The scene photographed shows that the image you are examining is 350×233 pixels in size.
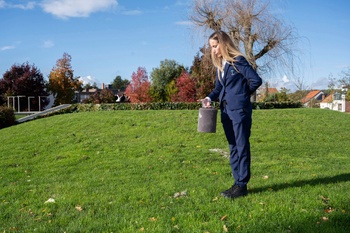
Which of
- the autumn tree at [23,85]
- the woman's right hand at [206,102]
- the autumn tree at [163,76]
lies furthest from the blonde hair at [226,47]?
the autumn tree at [163,76]

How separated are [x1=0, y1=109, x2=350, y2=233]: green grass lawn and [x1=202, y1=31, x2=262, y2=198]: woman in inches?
16.4

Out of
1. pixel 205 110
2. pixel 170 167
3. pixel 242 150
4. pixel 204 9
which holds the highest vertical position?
pixel 204 9

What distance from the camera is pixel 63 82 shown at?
42688mm

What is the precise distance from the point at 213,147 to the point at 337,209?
21.6 feet

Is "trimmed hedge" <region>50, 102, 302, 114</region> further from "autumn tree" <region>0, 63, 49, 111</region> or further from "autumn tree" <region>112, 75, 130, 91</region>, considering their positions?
"autumn tree" <region>112, 75, 130, 91</region>

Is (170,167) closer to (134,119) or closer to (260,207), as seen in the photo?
(260,207)

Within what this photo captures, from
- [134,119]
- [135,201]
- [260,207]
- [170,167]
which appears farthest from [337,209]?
[134,119]

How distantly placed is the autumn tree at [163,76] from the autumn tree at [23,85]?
14158mm

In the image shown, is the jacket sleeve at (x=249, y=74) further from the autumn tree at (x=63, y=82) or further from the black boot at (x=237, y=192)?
the autumn tree at (x=63, y=82)

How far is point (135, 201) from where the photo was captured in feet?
15.5

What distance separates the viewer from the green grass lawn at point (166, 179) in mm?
3768

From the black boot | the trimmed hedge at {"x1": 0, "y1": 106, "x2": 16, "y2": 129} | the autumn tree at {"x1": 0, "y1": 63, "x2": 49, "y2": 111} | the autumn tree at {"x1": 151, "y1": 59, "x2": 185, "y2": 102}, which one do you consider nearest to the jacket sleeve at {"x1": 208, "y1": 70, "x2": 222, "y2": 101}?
the black boot

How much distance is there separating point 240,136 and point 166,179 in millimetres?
2452

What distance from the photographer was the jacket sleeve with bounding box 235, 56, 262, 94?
4125mm
